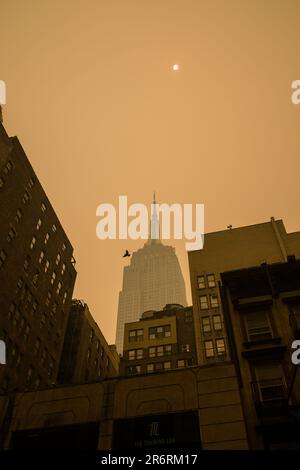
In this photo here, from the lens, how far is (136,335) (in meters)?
76.1

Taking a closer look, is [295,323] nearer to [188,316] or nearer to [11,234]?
[11,234]

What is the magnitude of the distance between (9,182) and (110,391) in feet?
118

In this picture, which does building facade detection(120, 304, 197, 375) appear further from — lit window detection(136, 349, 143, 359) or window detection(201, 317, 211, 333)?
window detection(201, 317, 211, 333)

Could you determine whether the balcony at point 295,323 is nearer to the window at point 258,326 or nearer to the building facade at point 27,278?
the window at point 258,326

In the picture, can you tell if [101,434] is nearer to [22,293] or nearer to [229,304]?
[229,304]

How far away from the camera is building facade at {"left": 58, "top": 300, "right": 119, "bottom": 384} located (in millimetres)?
61263

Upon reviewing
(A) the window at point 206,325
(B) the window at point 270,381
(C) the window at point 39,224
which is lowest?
(B) the window at point 270,381

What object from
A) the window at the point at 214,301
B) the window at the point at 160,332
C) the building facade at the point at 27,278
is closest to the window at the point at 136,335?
the window at the point at 160,332

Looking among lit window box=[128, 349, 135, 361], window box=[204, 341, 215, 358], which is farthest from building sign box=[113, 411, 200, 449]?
lit window box=[128, 349, 135, 361]

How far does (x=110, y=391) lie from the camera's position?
67.4 ft

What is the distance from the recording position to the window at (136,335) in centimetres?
7532

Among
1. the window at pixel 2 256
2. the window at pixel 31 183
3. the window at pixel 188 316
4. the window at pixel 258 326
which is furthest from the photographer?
the window at pixel 188 316

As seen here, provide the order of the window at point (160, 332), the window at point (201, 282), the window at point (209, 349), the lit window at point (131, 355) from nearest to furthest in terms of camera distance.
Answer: the window at point (209, 349) < the window at point (201, 282) < the lit window at point (131, 355) < the window at point (160, 332)

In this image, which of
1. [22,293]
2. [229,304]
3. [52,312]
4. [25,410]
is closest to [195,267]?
[52,312]
